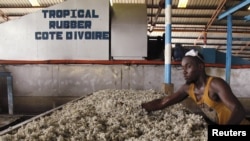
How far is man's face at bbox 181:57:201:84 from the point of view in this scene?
2566 mm

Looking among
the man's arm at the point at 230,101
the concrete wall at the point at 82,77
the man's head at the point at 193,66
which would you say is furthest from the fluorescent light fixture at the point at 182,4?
the man's arm at the point at 230,101

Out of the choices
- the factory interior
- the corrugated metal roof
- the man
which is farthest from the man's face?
the corrugated metal roof

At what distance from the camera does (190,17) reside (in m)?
13.3

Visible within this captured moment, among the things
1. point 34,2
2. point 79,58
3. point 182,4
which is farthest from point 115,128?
point 34,2

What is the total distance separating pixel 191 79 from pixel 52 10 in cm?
526

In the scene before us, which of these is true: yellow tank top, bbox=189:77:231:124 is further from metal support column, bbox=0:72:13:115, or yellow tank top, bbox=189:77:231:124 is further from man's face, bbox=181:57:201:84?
metal support column, bbox=0:72:13:115

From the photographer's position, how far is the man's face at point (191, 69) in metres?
2.57

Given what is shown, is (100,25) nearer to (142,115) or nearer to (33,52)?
(33,52)

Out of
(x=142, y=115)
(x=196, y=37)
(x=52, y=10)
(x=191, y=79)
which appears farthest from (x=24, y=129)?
(x=196, y=37)

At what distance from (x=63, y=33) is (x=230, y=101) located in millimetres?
5447

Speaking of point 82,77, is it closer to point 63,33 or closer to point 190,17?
point 63,33

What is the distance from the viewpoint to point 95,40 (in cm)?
716

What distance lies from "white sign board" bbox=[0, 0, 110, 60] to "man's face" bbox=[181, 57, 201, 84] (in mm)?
4681

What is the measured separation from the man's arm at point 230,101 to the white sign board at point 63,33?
492 centimetres
